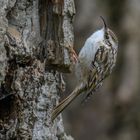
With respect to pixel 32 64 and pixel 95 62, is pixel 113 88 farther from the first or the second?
pixel 32 64

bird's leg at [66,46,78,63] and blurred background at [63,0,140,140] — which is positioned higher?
bird's leg at [66,46,78,63]

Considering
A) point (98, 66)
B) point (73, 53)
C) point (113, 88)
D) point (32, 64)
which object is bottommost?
point (113, 88)

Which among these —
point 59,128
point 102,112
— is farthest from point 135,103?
point 59,128

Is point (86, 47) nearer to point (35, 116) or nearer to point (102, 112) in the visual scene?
point (35, 116)

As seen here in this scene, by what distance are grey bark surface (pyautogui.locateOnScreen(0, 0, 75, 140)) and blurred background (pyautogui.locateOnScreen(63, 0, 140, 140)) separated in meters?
3.57

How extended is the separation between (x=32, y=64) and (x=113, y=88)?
4.47m

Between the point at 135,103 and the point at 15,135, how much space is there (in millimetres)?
4331

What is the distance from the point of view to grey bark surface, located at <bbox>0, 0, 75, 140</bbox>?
4258 mm

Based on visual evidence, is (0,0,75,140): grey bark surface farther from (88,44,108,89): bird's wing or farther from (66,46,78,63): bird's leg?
(88,44,108,89): bird's wing

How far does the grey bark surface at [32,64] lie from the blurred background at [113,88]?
141 inches

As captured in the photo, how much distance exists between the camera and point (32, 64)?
4.40m

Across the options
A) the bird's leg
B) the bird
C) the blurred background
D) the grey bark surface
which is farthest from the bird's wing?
the blurred background

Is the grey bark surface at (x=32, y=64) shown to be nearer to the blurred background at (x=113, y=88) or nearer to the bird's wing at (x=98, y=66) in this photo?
the bird's wing at (x=98, y=66)

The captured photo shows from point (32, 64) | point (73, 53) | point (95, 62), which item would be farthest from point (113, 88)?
point (32, 64)
